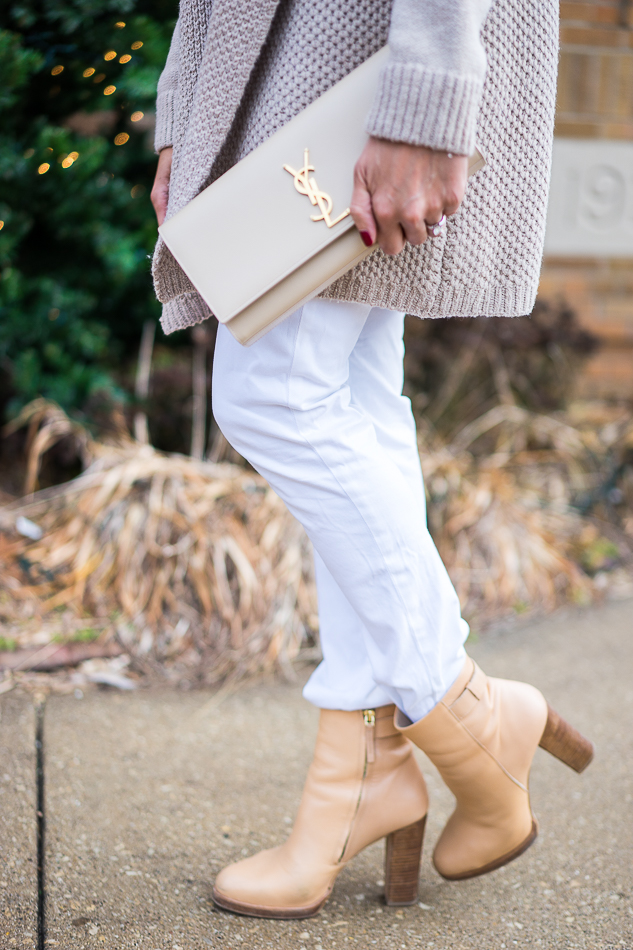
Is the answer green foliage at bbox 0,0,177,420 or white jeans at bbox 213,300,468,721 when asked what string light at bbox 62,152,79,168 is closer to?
green foliage at bbox 0,0,177,420

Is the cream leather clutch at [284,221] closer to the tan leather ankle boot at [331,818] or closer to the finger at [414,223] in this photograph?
the finger at [414,223]

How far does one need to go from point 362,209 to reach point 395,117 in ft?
0.33

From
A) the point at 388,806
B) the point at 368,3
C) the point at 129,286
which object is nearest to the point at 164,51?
the point at 129,286

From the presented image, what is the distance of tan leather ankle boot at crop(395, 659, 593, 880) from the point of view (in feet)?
3.76

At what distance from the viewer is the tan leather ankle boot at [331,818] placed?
3.96ft

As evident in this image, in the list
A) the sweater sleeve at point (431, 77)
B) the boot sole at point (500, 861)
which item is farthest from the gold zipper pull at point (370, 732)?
the sweater sleeve at point (431, 77)

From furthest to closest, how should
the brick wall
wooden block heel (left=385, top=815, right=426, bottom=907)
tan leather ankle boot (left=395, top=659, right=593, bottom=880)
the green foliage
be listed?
the brick wall < the green foliage < wooden block heel (left=385, top=815, right=426, bottom=907) < tan leather ankle boot (left=395, top=659, right=593, bottom=880)

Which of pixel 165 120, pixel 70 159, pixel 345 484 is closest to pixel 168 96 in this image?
pixel 165 120

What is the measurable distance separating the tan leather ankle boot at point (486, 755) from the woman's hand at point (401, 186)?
25.2 inches

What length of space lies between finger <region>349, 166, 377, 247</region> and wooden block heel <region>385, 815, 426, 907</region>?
90 centimetres

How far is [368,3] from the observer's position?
3.17ft

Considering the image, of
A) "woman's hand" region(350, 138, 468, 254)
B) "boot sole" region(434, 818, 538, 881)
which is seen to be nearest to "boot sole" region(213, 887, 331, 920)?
"boot sole" region(434, 818, 538, 881)

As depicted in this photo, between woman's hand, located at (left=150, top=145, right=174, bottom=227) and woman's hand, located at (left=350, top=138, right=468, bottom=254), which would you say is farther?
woman's hand, located at (left=150, top=145, right=174, bottom=227)

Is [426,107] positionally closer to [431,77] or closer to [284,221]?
[431,77]
